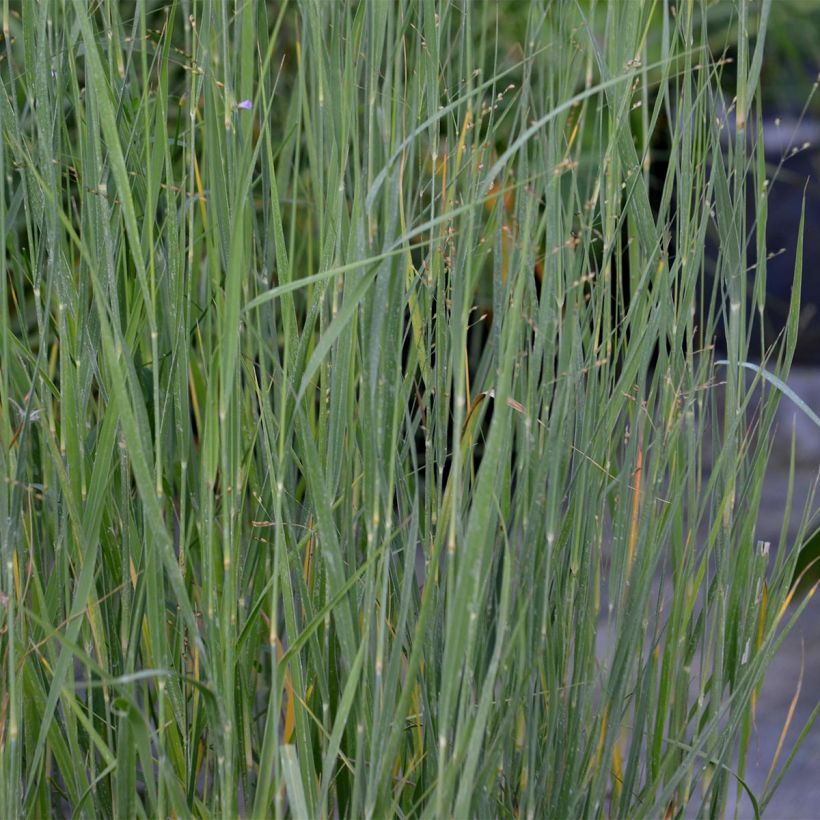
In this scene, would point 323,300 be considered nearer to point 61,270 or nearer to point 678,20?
point 61,270

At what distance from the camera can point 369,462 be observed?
595 mm

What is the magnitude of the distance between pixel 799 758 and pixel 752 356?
1639 mm

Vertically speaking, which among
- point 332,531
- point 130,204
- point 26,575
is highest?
point 130,204

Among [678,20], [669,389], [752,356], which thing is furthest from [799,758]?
[752,356]

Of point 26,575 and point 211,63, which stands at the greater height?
point 211,63

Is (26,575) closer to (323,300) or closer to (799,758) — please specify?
(323,300)

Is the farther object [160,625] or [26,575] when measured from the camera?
[26,575]

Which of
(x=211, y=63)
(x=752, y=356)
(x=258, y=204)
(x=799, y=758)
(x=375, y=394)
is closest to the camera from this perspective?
(x=375, y=394)

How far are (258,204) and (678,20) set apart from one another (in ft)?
4.47

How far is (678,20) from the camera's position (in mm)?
684

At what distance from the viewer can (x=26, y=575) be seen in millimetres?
750

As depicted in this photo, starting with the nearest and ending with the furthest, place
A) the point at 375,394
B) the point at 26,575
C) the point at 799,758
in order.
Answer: the point at 375,394 → the point at 26,575 → the point at 799,758

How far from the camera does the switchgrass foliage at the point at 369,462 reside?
1.85 ft

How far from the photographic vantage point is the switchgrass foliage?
56 cm
